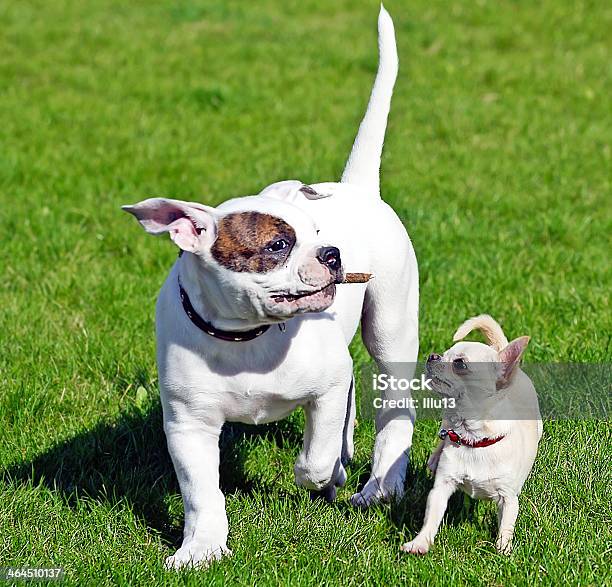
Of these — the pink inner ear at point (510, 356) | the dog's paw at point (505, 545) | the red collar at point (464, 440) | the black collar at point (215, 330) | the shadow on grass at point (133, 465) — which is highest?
the black collar at point (215, 330)

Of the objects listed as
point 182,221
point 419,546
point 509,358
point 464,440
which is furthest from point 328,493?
point 182,221

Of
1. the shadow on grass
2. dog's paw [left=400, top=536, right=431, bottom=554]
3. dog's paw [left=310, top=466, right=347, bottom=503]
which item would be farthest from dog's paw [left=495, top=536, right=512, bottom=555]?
the shadow on grass

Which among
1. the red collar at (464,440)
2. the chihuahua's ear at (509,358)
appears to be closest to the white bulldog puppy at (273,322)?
the red collar at (464,440)

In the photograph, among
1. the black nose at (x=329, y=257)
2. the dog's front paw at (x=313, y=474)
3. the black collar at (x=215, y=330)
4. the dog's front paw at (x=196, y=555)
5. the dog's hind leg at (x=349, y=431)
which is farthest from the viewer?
the dog's hind leg at (x=349, y=431)

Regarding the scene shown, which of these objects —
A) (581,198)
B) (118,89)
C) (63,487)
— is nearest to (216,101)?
(118,89)

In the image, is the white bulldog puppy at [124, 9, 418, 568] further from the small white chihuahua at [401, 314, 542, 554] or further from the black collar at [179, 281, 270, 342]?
the small white chihuahua at [401, 314, 542, 554]

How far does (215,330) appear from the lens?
3.22m

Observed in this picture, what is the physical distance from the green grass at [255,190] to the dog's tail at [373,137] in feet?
3.55

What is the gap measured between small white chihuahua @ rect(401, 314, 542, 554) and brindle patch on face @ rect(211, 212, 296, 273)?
703mm

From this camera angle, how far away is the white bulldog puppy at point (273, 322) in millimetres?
3084

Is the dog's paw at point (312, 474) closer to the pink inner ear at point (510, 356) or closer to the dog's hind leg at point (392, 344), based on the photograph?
the dog's hind leg at point (392, 344)

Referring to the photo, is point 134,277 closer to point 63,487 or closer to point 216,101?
point 63,487

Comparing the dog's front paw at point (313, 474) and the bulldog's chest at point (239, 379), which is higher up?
the bulldog's chest at point (239, 379)

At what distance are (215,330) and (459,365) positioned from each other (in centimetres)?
80
